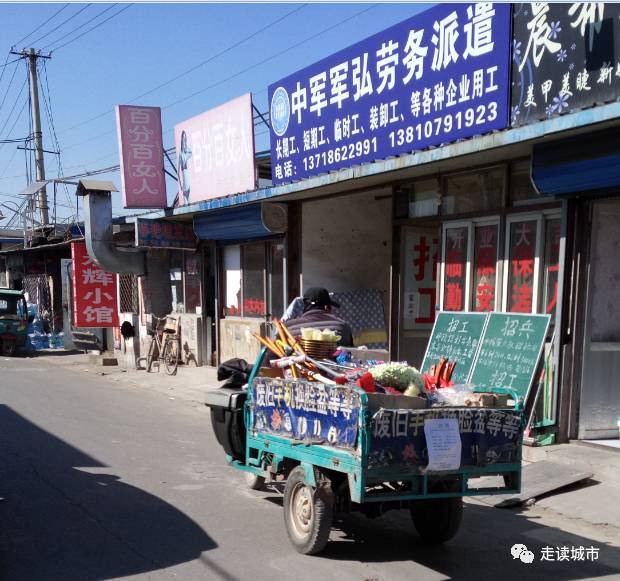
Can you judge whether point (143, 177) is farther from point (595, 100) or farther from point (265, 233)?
point (595, 100)

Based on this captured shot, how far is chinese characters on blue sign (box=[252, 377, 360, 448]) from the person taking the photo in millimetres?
3910

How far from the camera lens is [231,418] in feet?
17.4

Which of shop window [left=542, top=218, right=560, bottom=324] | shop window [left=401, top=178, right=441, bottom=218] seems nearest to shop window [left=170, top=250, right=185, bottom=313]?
shop window [left=401, top=178, right=441, bottom=218]

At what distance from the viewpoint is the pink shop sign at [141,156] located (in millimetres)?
13312

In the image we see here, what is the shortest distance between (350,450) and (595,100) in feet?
14.0

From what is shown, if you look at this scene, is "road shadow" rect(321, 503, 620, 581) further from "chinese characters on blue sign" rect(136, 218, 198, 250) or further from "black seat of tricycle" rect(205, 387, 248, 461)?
"chinese characters on blue sign" rect(136, 218, 198, 250)

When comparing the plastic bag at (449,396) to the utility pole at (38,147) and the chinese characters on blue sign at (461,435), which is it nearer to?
Result: the chinese characters on blue sign at (461,435)

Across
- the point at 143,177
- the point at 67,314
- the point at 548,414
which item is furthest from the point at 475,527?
the point at 67,314

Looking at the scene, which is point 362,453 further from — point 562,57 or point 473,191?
point 473,191

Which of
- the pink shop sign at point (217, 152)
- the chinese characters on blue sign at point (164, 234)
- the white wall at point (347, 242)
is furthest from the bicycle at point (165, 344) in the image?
the white wall at point (347, 242)

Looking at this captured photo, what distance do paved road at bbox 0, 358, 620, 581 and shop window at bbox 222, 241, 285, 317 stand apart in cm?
512

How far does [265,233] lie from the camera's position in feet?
39.3

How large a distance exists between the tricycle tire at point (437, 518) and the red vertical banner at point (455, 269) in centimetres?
410

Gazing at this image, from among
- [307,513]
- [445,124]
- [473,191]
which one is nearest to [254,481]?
[307,513]
